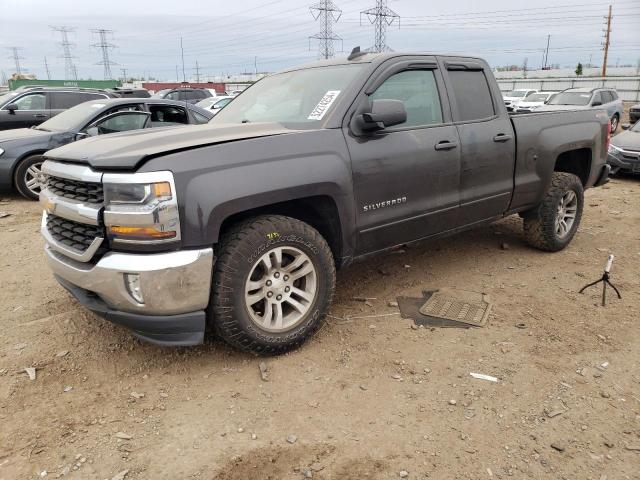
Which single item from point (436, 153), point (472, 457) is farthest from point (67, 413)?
point (436, 153)

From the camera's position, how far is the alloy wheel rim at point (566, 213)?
17.2ft

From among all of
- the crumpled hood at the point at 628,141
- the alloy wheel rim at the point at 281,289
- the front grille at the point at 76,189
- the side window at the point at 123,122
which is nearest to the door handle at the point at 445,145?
the alloy wheel rim at the point at 281,289

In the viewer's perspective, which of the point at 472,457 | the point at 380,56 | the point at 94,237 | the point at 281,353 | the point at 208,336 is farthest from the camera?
the point at 380,56

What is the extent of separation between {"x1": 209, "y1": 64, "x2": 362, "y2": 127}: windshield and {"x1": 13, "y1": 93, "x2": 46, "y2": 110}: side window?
8.45m

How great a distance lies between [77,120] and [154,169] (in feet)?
21.1

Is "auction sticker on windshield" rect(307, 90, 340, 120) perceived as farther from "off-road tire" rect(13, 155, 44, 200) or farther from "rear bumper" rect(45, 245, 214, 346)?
"off-road tire" rect(13, 155, 44, 200)

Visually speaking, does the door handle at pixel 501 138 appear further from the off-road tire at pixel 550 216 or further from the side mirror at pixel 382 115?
the side mirror at pixel 382 115

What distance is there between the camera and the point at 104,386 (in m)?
2.99

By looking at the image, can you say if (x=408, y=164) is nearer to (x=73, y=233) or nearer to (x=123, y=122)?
(x=73, y=233)

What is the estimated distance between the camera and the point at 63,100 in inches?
437

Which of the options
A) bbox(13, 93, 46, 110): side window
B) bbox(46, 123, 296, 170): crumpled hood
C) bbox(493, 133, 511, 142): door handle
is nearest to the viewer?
bbox(46, 123, 296, 170): crumpled hood

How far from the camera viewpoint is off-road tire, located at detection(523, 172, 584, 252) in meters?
5.02

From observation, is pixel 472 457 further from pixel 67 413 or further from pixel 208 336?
pixel 67 413

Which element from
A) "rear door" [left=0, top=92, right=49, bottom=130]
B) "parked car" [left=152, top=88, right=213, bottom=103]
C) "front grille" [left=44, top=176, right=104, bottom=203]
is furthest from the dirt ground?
"parked car" [left=152, top=88, right=213, bottom=103]
